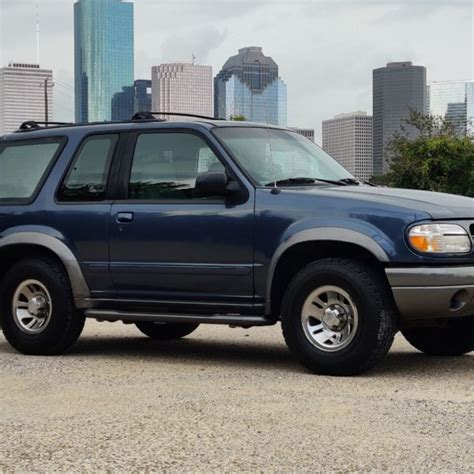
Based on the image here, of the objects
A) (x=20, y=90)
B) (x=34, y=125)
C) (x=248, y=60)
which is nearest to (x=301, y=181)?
(x=34, y=125)

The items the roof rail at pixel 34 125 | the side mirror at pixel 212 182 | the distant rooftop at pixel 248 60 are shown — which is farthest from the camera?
the distant rooftop at pixel 248 60

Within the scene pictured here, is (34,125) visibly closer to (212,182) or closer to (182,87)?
(212,182)

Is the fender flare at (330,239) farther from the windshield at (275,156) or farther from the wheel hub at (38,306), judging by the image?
the wheel hub at (38,306)

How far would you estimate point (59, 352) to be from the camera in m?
8.42

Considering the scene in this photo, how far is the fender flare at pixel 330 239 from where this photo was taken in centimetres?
693

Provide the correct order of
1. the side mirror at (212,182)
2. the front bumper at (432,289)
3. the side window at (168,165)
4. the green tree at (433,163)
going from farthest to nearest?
the green tree at (433,163) < the side window at (168,165) < the side mirror at (212,182) < the front bumper at (432,289)

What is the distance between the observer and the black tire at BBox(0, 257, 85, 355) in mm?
8250

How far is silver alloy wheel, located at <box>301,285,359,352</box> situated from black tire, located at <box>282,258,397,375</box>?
0.02 m

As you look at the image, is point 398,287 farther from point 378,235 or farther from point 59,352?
point 59,352

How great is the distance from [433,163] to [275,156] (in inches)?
2709

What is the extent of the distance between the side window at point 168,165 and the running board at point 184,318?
0.90m

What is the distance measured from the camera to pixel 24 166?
29.0 ft

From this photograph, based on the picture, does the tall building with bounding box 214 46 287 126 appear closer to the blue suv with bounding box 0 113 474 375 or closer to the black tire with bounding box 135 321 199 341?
the blue suv with bounding box 0 113 474 375

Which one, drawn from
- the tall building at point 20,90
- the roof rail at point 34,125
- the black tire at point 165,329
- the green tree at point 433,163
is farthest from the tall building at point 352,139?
the roof rail at point 34,125
